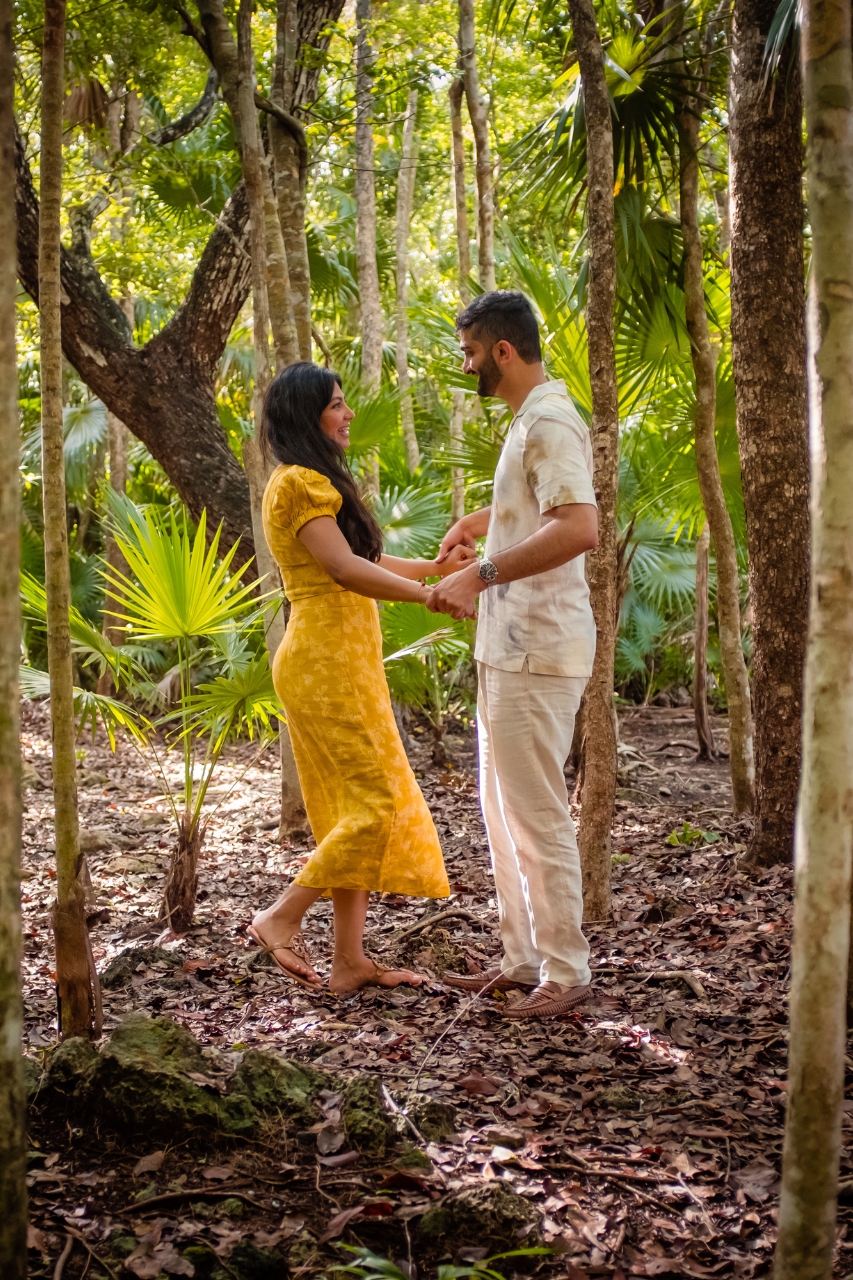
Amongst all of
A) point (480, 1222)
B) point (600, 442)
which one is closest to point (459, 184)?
point (600, 442)

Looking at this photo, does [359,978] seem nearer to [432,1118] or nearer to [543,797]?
[543,797]

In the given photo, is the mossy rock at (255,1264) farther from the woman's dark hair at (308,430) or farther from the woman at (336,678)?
the woman's dark hair at (308,430)

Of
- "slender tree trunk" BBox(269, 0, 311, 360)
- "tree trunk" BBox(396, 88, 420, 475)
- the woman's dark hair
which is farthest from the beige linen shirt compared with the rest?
"tree trunk" BBox(396, 88, 420, 475)

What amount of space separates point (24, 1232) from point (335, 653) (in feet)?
6.27

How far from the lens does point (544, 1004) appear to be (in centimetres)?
310

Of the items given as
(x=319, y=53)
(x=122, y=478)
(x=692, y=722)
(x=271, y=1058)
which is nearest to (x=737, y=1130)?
(x=271, y=1058)

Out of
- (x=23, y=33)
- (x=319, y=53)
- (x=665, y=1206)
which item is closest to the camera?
(x=665, y=1206)

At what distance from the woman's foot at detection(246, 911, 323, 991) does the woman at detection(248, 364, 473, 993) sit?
9cm

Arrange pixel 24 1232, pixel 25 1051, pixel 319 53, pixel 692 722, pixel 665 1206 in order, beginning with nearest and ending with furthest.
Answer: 1. pixel 24 1232
2. pixel 665 1206
3. pixel 25 1051
4. pixel 319 53
5. pixel 692 722

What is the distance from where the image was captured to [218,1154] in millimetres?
2213

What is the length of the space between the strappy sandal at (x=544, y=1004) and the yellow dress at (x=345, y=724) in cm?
42

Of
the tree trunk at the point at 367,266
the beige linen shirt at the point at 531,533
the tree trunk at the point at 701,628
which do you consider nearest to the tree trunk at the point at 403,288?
the tree trunk at the point at 367,266

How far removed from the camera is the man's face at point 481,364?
3.23 meters

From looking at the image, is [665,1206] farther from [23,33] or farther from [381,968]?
[23,33]
